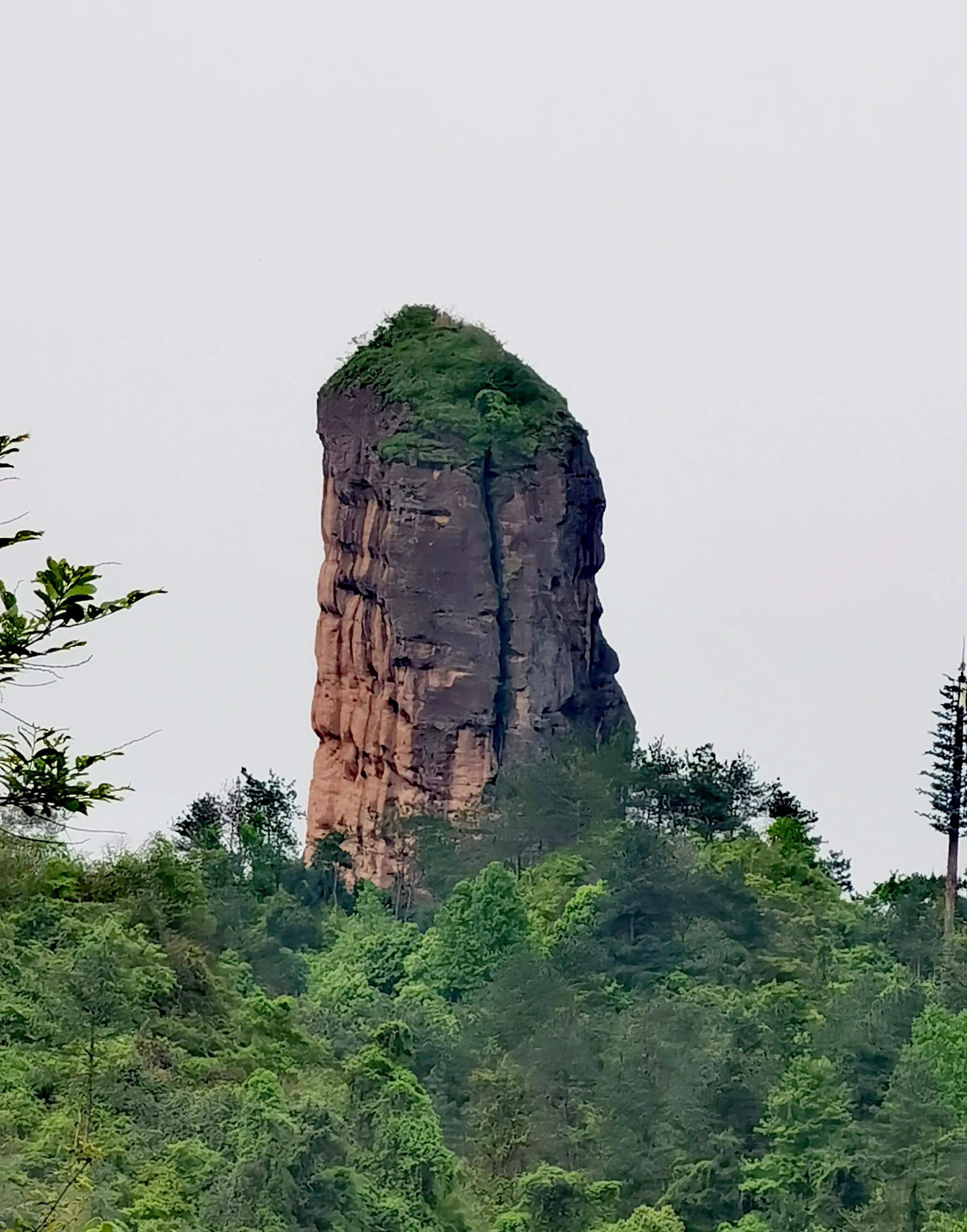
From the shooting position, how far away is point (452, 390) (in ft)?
174

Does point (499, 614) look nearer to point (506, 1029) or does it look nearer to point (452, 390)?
point (452, 390)

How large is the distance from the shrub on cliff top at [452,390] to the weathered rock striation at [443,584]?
0.04 metres

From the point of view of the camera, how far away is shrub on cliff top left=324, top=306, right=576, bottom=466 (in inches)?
2057

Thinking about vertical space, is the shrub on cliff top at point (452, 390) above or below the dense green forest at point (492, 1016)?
above

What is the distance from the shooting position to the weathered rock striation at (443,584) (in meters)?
51.2

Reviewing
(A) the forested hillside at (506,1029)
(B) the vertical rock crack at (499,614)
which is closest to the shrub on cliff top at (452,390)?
(B) the vertical rock crack at (499,614)

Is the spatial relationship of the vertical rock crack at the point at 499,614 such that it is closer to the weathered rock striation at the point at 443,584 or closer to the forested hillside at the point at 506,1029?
the weathered rock striation at the point at 443,584

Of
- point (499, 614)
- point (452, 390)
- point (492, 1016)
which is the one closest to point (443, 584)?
point (499, 614)

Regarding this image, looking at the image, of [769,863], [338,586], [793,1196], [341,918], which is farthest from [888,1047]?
[338,586]

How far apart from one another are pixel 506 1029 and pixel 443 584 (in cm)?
1457

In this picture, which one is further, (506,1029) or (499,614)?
(499,614)

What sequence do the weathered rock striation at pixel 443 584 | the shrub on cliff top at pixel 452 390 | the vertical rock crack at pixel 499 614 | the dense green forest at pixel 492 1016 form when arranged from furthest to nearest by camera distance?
the shrub on cliff top at pixel 452 390 < the vertical rock crack at pixel 499 614 < the weathered rock striation at pixel 443 584 < the dense green forest at pixel 492 1016

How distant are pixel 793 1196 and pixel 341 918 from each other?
2001 cm

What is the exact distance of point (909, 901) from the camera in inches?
1850
